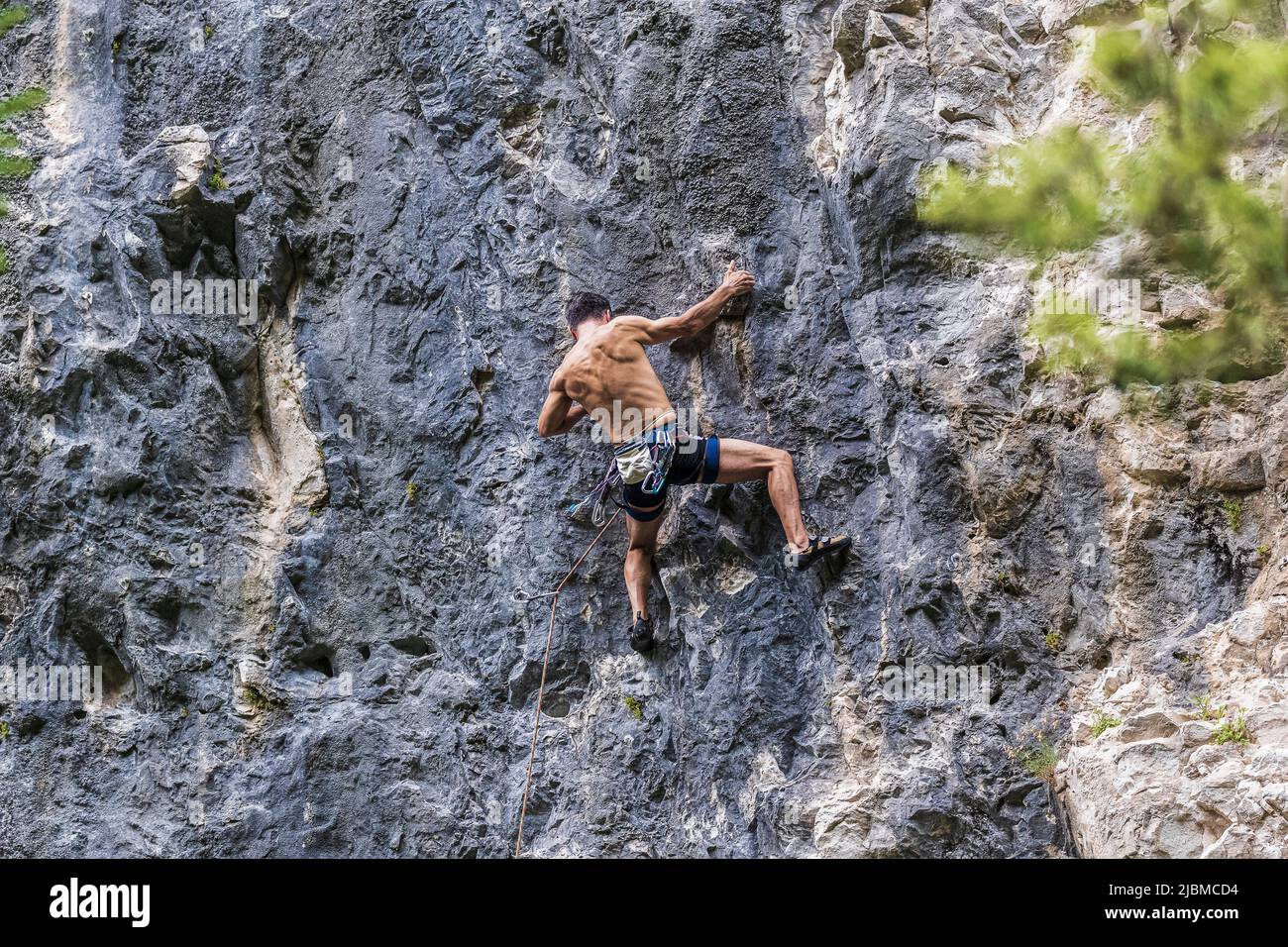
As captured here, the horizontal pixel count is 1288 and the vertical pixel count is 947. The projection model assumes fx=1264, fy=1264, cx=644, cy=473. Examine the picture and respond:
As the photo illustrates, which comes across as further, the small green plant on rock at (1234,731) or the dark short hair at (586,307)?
the dark short hair at (586,307)

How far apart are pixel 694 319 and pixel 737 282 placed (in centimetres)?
33

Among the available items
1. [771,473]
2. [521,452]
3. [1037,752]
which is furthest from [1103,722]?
[521,452]

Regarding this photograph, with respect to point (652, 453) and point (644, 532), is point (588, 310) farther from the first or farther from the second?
point (644, 532)

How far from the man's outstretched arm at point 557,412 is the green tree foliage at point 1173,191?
2.20m

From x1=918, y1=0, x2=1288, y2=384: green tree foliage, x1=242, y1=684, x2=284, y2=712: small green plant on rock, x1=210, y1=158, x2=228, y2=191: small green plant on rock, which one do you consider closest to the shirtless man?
x1=918, y1=0, x2=1288, y2=384: green tree foliage

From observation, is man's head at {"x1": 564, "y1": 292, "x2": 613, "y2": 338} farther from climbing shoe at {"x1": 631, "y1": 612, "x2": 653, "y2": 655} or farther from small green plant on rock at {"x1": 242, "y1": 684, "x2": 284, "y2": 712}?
small green plant on rock at {"x1": 242, "y1": 684, "x2": 284, "y2": 712}

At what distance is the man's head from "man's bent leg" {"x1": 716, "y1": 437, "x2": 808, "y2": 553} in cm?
103

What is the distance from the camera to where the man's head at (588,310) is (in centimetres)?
728

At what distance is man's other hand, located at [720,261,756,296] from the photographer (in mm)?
7211

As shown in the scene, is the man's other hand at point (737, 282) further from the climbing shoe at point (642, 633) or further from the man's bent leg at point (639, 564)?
the climbing shoe at point (642, 633)

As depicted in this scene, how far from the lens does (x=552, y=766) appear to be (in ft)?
24.1

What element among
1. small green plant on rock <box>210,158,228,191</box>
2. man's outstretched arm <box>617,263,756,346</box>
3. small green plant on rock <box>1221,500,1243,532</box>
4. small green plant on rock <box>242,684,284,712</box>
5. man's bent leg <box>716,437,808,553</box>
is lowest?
small green plant on rock <box>242,684,284,712</box>

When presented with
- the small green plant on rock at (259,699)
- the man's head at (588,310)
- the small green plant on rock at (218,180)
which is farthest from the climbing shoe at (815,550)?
the small green plant on rock at (218,180)

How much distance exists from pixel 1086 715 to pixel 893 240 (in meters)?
2.75
